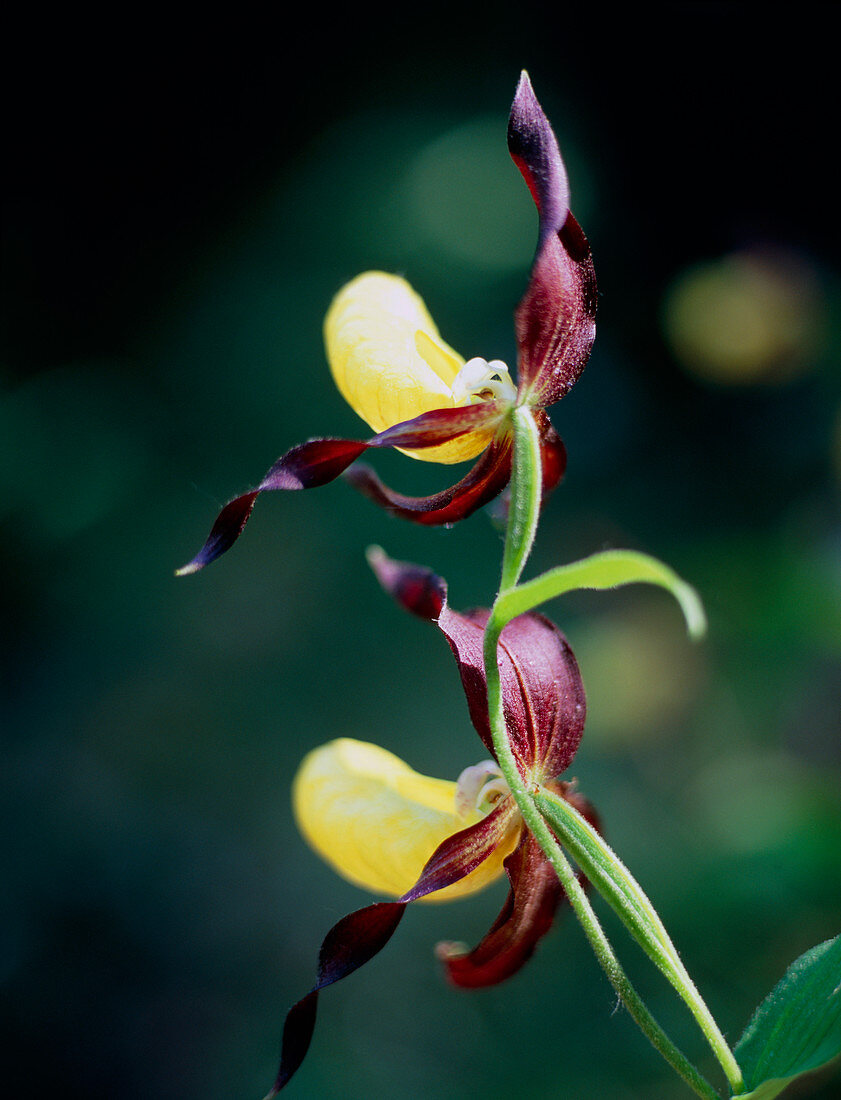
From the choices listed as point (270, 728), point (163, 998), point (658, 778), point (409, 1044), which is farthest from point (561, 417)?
point (163, 998)

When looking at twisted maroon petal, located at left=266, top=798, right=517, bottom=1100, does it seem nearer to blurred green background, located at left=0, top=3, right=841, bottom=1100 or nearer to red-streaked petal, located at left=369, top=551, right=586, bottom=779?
red-streaked petal, located at left=369, top=551, right=586, bottom=779

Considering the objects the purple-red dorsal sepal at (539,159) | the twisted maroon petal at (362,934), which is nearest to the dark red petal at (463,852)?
the twisted maroon petal at (362,934)

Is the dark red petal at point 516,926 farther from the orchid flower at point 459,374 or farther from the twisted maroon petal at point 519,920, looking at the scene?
the orchid flower at point 459,374

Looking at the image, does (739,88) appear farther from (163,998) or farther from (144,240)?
(163,998)

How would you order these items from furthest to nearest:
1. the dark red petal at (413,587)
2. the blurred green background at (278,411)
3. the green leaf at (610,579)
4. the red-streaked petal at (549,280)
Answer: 1. the blurred green background at (278,411)
2. the dark red petal at (413,587)
3. the red-streaked petal at (549,280)
4. the green leaf at (610,579)

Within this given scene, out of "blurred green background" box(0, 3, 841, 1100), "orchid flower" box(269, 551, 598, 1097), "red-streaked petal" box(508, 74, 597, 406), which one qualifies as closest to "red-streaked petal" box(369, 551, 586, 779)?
"orchid flower" box(269, 551, 598, 1097)

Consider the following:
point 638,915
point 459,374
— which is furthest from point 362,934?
point 459,374

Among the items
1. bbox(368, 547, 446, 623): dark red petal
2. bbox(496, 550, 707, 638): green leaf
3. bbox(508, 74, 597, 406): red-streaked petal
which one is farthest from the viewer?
bbox(368, 547, 446, 623): dark red petal
